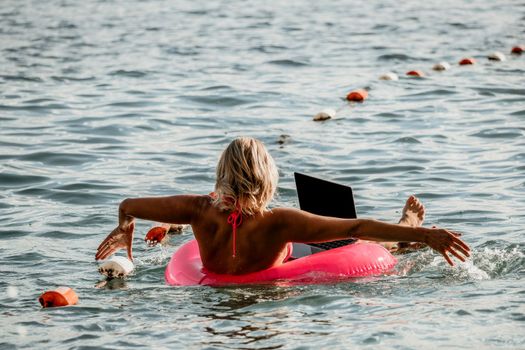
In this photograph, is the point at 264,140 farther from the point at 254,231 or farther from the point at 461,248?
the point at 461,248

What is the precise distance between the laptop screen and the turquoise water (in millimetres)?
592

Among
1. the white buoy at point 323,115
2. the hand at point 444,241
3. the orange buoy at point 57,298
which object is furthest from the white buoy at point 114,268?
the white buoy at point 323,115

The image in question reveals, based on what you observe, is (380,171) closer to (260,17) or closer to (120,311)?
(120,311)

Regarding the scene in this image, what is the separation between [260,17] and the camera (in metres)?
23.0

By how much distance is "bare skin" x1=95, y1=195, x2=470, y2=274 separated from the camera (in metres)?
6.23

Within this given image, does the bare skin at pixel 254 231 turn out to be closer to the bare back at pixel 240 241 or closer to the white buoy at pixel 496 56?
the bare back at pixel 240 241

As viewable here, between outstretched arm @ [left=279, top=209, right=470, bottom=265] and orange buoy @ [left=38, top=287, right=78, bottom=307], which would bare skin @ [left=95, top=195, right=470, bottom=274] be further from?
orange buoy @ [left=38, top=287, right=78, bottom=307]

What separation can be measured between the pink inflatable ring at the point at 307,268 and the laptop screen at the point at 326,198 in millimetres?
266

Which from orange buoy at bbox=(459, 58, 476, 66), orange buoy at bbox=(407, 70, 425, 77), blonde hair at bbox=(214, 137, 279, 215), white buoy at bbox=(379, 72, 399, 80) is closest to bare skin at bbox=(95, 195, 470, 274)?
blonde hair at bbox=(214, 137, 279, 215)

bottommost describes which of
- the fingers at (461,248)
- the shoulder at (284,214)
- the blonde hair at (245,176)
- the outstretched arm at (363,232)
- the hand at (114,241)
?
the hand at (114,241)

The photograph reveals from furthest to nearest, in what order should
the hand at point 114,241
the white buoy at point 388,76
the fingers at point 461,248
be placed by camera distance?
the white buoy at point 388,76
the hand at point 114,241
the fingers at point 461,248

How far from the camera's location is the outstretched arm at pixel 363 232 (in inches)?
244

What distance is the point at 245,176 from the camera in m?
6.36

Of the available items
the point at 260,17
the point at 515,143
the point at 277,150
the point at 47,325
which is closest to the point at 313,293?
the point at 47,325
